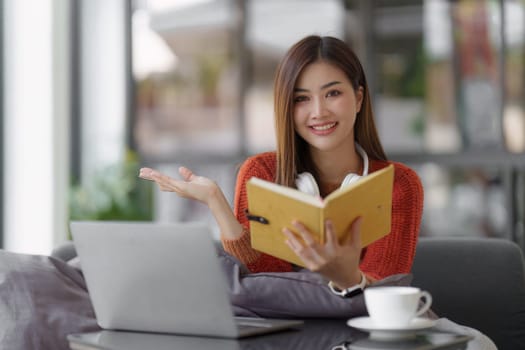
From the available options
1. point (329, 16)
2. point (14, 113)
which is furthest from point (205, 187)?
point (14, 113)

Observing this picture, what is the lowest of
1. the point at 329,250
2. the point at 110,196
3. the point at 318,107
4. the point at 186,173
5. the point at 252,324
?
the point at 110,196

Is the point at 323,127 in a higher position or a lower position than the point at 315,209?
higher

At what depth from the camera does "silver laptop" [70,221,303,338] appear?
131 centimetres

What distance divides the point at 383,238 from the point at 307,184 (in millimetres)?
212

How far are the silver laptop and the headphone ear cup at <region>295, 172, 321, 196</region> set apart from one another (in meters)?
0.53

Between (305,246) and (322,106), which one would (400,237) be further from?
(305,246)

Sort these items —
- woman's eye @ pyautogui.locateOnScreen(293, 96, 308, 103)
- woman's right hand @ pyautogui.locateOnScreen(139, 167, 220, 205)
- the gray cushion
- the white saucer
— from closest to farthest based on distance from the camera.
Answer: the white saucer, the gray cushion, woman's right hand @ pyautogui.locateOnScreen(139, 167, 220, 205), woman's eye @ pyautogui.locateOnScreen(293, 96, 308, 103)

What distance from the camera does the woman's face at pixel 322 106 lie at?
1963 mm

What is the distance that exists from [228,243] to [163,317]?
0.47 m

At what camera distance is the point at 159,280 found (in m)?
1.38

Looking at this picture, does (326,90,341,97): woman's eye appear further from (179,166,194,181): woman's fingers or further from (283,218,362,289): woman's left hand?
(283,218,362,289): woman's left hand

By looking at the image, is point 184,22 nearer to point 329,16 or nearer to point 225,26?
point 225,26

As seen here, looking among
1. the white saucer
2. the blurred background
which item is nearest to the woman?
the white saucer

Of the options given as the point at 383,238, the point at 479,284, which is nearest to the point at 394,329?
the point at 383,238
